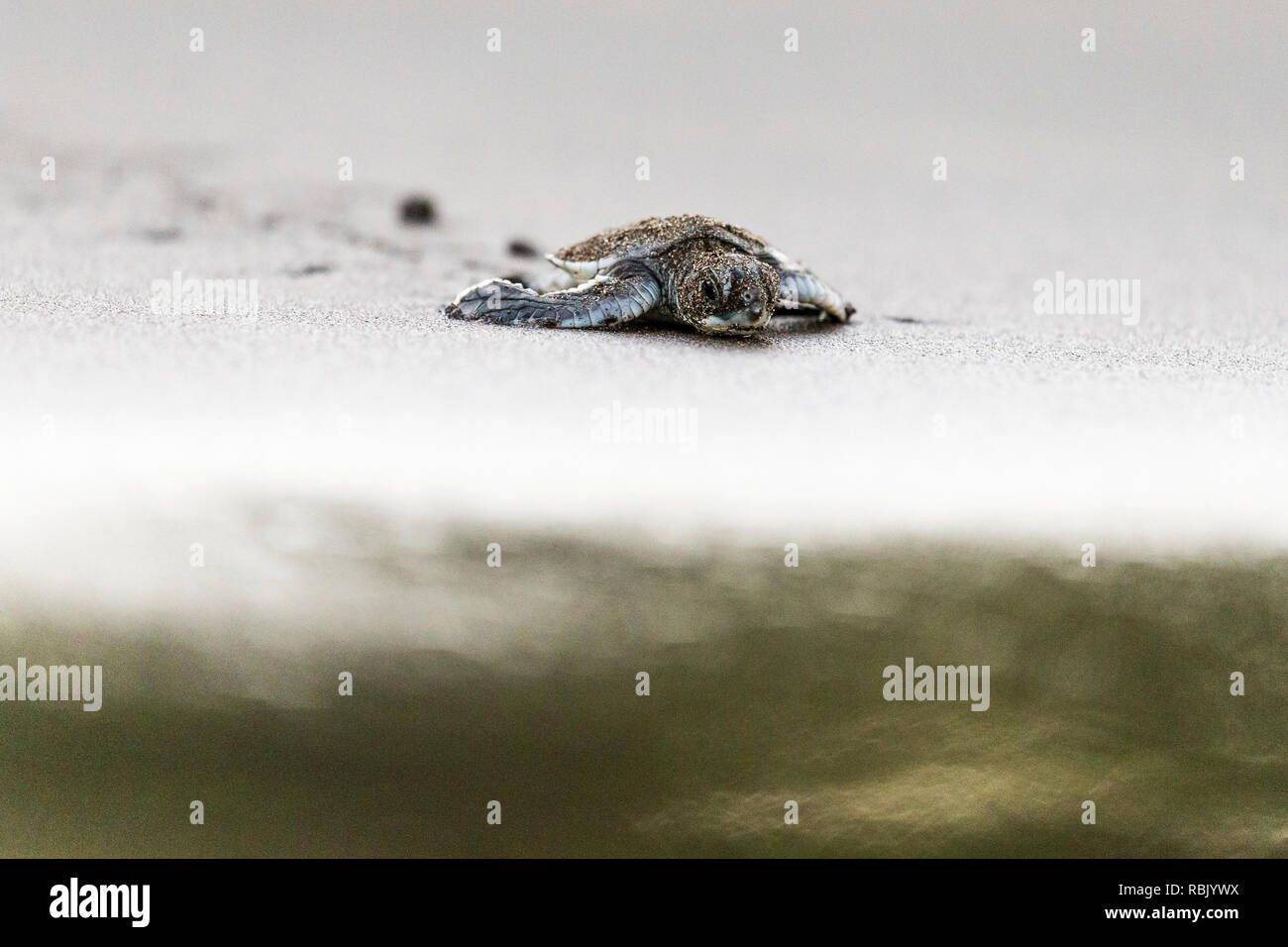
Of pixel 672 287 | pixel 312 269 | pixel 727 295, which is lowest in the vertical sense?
pixel 727 295

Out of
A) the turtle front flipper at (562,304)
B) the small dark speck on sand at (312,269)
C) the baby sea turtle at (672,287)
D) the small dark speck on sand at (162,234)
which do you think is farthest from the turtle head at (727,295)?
the small dark speck on sand at (162,234)

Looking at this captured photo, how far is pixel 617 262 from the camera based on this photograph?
3.86m

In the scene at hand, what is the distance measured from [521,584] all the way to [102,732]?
920mm

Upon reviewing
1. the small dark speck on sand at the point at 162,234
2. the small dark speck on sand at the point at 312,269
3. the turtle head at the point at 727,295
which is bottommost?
the turtle head at the point at 727,295

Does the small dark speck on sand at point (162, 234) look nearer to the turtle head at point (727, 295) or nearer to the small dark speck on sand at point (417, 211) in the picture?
the small dark speck on sand at point (417, 211)

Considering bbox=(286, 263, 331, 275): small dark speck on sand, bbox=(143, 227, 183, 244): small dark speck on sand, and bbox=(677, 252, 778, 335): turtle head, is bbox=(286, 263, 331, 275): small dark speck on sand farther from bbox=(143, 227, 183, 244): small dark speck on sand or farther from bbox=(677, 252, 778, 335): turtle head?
bbox=(677, 252, 778, 335): turtle head

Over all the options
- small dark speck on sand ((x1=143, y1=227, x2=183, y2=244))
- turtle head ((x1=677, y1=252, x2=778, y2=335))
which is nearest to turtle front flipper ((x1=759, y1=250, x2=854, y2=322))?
turtle head ((x1=677, y1=252, x2=778, y2=335))

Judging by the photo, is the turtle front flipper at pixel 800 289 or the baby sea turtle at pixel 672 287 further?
the turtle front flipper at pixel 800 289

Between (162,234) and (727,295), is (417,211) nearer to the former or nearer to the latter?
(162,234)

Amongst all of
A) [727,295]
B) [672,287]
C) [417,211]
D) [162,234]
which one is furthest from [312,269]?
[727,295]

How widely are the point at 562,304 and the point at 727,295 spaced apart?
0.52 metres

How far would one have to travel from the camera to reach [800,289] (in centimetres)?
391

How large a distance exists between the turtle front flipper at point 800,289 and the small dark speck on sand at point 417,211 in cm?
196

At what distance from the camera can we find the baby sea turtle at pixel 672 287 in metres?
3.54
